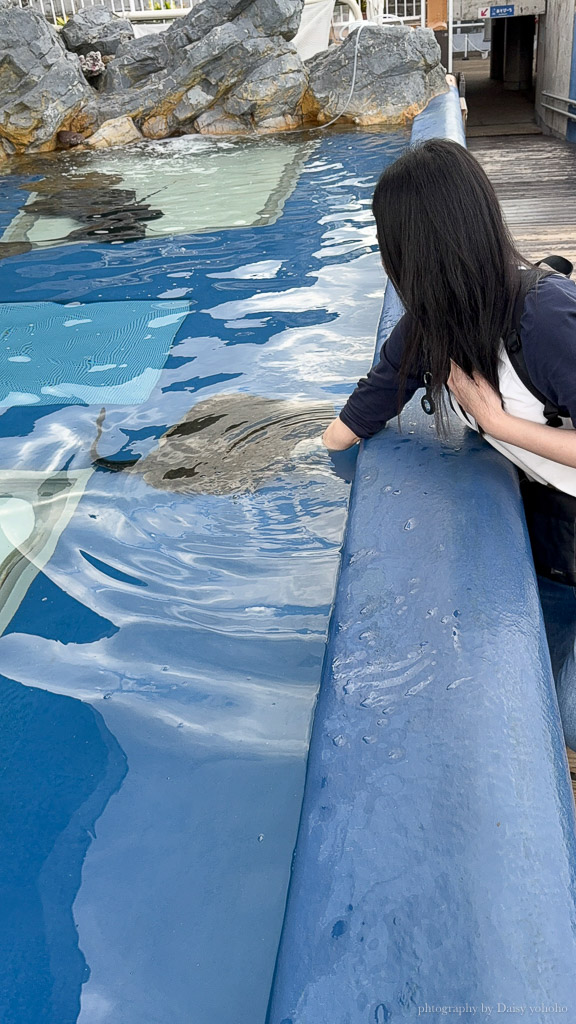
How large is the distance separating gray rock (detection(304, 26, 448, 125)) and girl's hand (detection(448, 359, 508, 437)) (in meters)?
9.52

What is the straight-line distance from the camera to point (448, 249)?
56.1 inches

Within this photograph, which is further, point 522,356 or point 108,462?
point 108,462

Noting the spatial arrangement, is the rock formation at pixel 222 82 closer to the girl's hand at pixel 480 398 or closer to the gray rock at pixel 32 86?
the gray rock at pixel 32 86

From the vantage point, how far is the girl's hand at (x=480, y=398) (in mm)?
1604

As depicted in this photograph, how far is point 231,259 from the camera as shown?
5129mm

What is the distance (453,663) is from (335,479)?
1.41 meters

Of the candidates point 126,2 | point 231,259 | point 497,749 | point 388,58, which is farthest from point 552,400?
point 126,2

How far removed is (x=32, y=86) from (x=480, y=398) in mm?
10360

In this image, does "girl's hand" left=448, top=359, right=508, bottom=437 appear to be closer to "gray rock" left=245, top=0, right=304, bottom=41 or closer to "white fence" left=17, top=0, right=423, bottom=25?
"gray rock" left=245, top=0, right=304, bottom=41

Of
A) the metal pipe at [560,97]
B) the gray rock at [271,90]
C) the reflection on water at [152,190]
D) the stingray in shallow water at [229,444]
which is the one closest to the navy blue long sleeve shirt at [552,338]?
the stingray in shallow water at [229,444]

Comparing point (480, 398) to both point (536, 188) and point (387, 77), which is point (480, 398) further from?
point (387, 77)

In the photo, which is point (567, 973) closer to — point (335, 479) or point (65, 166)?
point (335, 479)

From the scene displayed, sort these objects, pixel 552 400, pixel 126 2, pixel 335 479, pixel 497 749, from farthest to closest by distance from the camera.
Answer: pixel 126 2 → pixel 335 479 → pixel 552 400 → pixel 497 749

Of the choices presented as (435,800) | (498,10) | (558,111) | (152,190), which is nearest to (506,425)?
(435,800)
